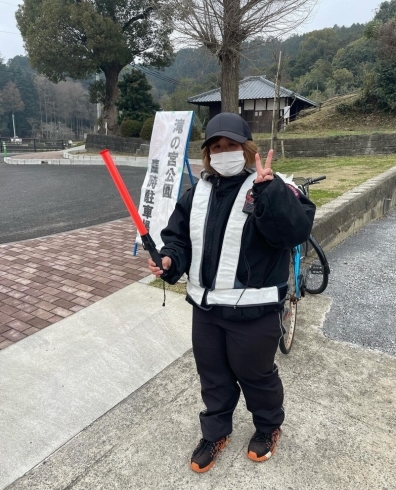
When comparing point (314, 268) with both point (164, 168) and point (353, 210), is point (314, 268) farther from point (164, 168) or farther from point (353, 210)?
point (353, 210)

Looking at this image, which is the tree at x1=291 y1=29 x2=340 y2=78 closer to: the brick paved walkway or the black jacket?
the brick paved walkway

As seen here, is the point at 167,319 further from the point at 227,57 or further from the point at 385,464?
the point at 227,57

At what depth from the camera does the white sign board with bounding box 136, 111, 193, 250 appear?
429 centimetres

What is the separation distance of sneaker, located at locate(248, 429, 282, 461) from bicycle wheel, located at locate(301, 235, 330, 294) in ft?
5.65

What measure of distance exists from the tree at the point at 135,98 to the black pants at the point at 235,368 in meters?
21.6

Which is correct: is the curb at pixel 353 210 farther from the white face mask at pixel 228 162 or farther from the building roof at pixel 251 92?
the building roof at pixel 251 92

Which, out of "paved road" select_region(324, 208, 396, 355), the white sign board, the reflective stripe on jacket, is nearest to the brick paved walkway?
the white sign board

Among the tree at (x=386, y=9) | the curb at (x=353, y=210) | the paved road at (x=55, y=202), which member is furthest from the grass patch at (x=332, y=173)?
the tree at (x=386, y=9)

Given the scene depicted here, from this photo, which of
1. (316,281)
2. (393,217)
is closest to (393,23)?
(393,217)

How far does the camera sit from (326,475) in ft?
5.83

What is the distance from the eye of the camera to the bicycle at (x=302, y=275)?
9.21 ft

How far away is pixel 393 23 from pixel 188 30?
11.6 m

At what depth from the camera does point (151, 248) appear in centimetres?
165

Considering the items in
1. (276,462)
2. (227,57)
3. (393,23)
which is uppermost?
(393,23)
